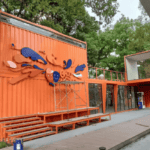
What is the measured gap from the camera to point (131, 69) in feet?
65.1

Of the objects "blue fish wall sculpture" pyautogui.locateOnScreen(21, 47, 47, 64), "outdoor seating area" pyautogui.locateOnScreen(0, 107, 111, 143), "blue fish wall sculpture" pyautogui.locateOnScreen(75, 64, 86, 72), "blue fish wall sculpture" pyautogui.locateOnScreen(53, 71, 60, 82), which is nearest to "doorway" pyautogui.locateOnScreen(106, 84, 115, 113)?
"blue fish wall sculpture" pyautogui.locateOnScreen(75, 64, 86, 72)

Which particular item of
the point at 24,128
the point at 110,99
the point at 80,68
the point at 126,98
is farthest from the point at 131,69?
the point at 24,128

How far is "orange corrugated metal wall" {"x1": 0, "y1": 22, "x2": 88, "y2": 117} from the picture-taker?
7980mm

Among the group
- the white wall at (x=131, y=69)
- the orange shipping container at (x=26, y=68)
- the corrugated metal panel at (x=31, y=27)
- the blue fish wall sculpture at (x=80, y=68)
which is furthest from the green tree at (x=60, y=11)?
the white wall at (x=131, y=69)

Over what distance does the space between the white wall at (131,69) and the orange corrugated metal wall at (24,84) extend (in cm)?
1070

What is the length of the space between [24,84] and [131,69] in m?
14.6

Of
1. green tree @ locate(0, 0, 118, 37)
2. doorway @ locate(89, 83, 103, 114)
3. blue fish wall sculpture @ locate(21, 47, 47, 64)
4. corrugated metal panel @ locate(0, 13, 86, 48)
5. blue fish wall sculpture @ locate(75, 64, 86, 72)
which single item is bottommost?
doorway @ locate(89, 83, 103, 114)

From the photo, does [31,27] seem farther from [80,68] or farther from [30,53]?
[80,68]

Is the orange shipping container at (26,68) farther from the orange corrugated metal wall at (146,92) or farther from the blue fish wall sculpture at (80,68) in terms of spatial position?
the orange corrugated metal wall at (146,92)

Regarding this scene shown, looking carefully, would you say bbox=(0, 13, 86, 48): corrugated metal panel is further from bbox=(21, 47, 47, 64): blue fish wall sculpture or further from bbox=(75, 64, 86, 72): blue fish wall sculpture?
bbox=(75, 64, 86, 72): blue fish wall sculpture

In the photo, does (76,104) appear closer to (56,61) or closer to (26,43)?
(56,61)

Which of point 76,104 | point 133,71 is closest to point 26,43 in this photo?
point 76,104

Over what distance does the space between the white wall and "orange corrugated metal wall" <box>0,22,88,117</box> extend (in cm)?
1070

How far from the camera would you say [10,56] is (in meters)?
8.41
